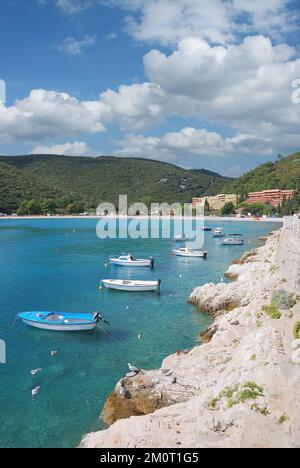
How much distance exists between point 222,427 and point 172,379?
489cm

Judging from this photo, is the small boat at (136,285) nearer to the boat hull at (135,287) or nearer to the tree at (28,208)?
the boat hull at (135,287)

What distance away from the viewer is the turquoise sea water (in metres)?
15.6

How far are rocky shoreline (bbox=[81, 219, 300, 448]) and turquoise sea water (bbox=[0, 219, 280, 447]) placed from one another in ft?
6.82

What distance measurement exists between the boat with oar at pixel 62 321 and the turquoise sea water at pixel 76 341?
498mm

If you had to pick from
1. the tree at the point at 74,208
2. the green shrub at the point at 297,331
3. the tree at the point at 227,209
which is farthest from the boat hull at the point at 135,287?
the tree at the point at 74,208

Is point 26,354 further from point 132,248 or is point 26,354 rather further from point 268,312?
point 132,248

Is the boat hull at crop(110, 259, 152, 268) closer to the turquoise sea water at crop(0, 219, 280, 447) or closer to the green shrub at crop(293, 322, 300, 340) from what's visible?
the turquoise sea water at crop(0, 219, 280, 447)

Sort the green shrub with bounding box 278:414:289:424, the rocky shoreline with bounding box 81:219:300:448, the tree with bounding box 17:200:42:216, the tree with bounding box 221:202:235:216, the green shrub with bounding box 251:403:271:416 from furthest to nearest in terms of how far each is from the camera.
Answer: the tree with bounding box 221:202:235:216
the tree with bounding box 17:200:42:216
the green shrub with bounding box 251:403:271:416
the rocky shoreline with bounding box 81:219:300:448
the green shrub with bounding box 278:414:289:424

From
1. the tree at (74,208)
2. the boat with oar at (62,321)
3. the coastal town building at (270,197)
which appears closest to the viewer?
the boat with oar at (62,321)

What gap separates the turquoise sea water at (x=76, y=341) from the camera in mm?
15586

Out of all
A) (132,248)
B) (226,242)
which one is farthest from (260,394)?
(226,242)

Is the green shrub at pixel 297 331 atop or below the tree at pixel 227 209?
below

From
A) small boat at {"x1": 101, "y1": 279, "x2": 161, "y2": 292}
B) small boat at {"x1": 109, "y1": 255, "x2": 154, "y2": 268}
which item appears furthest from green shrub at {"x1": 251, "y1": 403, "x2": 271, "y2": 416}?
small boat at {"x1": 109, "y1": 255, "x2": 154, "y2": 268}

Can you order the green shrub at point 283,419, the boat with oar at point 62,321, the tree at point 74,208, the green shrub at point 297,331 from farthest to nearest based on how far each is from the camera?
the tree at point 74,208, the boat with oar at point 62,321, the green shrub at point 297,331, the green shrub at point 283,419
